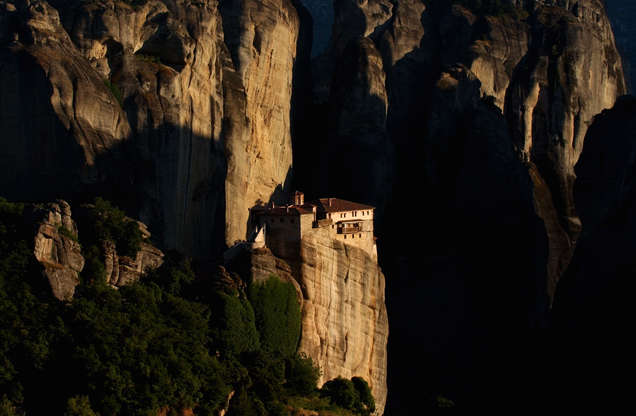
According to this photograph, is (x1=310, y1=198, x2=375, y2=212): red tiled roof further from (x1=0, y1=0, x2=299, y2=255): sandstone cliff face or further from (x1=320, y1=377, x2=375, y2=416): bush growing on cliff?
(x1=320, y1=377, x2=375, y2=416): bush growing on cliff

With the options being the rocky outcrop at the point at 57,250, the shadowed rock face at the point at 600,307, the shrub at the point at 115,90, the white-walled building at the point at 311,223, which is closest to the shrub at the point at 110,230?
the rocky outcrop at the point at 57,250

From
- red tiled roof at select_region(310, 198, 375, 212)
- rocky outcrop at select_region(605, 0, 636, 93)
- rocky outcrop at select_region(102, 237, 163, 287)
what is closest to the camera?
rocky outcrop at select_region(102, 237, 163, 287)

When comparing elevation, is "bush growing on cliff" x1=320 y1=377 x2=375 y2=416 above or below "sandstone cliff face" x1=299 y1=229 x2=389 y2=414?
below

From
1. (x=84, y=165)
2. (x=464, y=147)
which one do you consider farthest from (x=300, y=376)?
(x=464, y=147)

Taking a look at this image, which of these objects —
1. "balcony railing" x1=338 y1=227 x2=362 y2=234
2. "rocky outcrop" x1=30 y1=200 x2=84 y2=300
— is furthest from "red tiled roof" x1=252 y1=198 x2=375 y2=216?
"rocky outcrop" x1=30 y1=200 x2=84 y2=300

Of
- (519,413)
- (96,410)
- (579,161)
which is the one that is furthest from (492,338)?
(96,410)

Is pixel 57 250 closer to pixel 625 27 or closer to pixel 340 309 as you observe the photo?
pixel 340 309

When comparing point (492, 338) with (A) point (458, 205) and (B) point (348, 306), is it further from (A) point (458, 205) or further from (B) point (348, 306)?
(B) point (348, 306)
